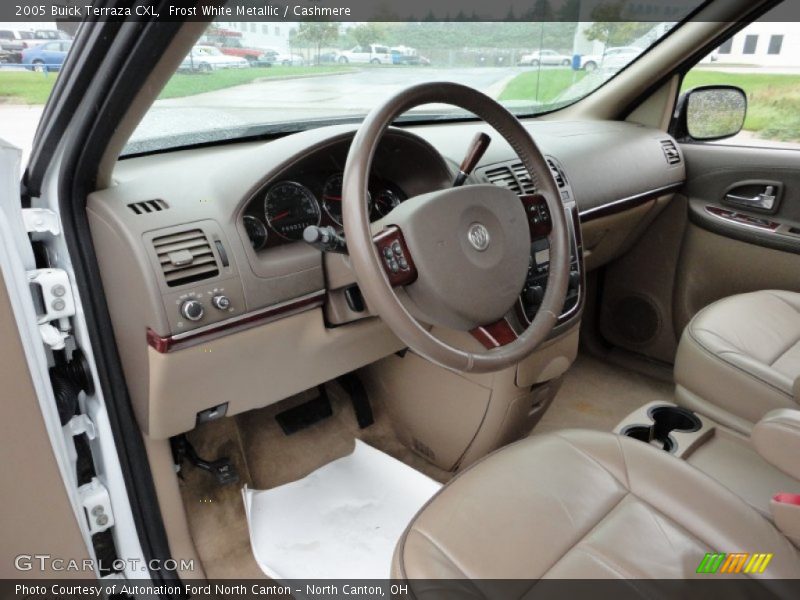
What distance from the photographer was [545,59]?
2.27 metres

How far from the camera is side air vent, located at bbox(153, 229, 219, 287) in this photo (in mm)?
1205

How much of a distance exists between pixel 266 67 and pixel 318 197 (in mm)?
384

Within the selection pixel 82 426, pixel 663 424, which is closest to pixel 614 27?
pixel 663 424

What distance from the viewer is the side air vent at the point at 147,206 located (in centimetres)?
122

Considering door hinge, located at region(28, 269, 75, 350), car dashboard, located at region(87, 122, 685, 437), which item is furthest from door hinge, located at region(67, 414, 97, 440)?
door hinge, located at region(28, 269, 75, 350)

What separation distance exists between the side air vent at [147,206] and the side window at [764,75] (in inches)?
77.3

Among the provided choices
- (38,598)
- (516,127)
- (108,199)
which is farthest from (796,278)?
(38,598)

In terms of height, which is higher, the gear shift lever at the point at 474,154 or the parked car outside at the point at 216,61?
the parked car outside at the point at 216,61

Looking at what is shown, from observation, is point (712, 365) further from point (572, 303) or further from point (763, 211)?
point (763, 211)

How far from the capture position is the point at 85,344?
129 cm

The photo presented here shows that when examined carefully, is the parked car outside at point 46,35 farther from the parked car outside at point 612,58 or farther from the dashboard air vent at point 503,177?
the parked car outside at point 612,58

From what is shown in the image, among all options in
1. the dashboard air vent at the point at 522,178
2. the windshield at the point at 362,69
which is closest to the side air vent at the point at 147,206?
the windshield at the point at 362,69

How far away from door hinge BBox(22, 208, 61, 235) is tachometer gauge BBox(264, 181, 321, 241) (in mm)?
409

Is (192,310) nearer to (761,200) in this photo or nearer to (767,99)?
(761,200)
